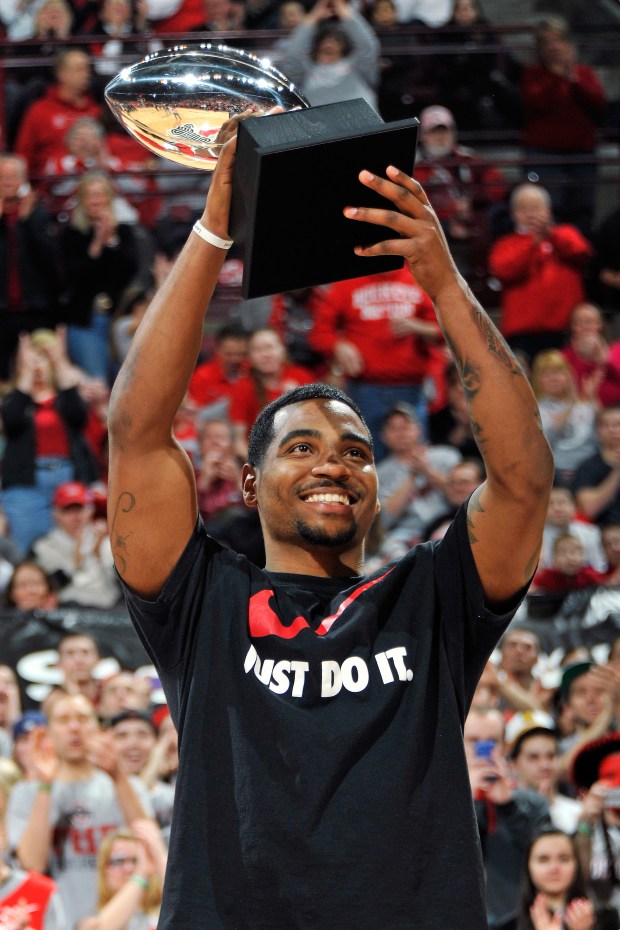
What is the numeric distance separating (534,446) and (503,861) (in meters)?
3.44

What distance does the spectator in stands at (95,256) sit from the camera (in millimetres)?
8711

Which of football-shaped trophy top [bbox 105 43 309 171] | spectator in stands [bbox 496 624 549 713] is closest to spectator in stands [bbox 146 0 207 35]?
spectator in stands [bbox 496 624 549 713]

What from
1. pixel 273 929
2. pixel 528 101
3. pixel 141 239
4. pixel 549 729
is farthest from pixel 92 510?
pixel 273 929

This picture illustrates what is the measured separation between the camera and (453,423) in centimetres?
830

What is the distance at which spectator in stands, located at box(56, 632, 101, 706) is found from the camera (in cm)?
652

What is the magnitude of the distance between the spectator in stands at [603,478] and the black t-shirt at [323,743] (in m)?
5.42

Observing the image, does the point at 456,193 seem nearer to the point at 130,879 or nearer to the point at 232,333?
the point at 232,333

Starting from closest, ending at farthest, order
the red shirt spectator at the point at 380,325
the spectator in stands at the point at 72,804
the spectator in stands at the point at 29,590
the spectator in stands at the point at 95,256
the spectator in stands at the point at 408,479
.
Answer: the spectator in stands at the point at 72,804, the spectator in stands at the point at 29,590, the spectator in stands at the point at 408,479, the red shirt spectator at the point at 380,325, the spectator in stands at the point at 95,256

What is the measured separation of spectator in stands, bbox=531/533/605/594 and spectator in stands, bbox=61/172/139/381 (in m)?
3.03

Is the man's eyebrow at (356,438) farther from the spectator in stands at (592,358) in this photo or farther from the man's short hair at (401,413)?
the spectator in stands at (592,358)

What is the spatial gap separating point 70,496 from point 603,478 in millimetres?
2789

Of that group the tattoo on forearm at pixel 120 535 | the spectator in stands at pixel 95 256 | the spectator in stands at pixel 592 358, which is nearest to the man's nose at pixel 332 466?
the tattoo on forearm at pixel 120 535

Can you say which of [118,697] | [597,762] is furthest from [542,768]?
[118,697]

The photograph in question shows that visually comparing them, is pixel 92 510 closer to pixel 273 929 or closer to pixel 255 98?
pixel 255 98
